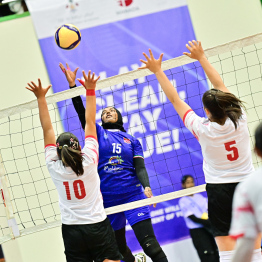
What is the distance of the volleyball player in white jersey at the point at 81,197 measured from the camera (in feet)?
11.7

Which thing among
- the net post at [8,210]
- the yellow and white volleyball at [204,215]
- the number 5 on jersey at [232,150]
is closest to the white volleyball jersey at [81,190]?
the number 5 on jersey at [232,150]

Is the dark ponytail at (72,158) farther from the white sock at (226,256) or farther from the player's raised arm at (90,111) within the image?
the white sock at (226,256)

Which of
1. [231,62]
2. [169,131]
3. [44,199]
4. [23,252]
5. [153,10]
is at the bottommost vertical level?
[23,252]

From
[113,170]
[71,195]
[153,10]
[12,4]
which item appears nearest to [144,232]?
[113,170]

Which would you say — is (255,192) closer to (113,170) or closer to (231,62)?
(113,170)

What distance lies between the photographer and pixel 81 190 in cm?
360

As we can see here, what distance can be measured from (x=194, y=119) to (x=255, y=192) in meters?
1.58

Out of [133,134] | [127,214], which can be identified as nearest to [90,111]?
[127,214]

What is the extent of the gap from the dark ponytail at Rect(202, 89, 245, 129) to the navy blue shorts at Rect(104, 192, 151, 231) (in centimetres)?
182

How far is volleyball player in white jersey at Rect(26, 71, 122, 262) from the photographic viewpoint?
358 centimetres

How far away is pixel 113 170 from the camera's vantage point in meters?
4.80

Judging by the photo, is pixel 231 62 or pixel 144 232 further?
pixel 231 62

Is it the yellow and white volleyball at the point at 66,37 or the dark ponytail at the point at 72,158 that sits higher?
the yellow and white volleyball at the point at 66,37

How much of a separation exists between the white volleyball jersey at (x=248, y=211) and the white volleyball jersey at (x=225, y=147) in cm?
143
